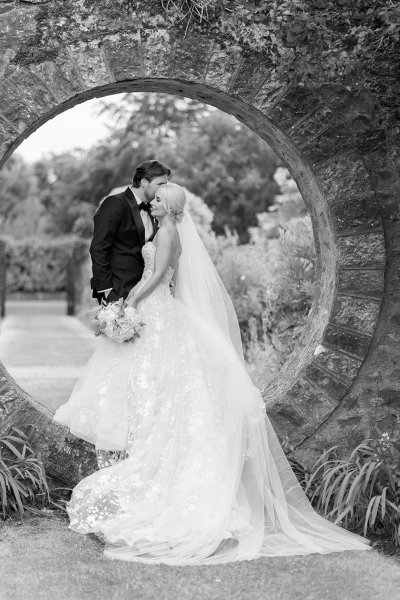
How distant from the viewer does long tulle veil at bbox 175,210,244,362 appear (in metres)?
4.84

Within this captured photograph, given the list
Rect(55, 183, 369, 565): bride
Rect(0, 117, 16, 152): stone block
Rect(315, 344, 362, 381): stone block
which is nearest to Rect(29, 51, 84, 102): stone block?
Rect(0, 117, 16, 152): stone block

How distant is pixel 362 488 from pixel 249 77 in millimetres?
2397

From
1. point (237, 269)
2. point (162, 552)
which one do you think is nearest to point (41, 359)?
point (237, 269)

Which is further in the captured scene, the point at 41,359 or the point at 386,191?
the point at 41,359

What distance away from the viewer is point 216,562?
3861mm

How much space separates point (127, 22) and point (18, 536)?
9.39 feet

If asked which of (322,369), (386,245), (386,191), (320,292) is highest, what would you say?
(386,191)

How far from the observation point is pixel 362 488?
4434 millimetres

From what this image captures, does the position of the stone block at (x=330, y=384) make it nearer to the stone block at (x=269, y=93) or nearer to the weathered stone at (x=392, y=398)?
the weathered stone at (x=392, y=398)

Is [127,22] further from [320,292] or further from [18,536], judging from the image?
[18,536]

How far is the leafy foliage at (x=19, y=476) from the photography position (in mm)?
4461

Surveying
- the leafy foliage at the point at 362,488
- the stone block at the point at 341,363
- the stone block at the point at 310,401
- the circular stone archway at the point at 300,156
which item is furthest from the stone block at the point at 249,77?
the leafy foliage at the point at 362,488

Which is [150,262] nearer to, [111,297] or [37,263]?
[111,297]

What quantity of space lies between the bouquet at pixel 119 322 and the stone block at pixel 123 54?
1.29m
